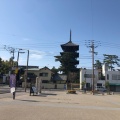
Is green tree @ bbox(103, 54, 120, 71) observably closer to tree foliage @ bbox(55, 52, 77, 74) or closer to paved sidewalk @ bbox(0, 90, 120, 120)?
tree foliage @ bbox(55, 52, 77, 74)

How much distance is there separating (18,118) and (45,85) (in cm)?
7422

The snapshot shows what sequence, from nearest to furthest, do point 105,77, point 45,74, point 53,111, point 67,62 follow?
1. point 53,111
2. point 67,62
3. point 105,77
4. point 45,74

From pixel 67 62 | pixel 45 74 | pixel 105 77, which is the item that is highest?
pixel 67 62

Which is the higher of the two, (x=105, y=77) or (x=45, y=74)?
(x=45, y=74)

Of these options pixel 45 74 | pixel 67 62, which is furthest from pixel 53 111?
pixel 45 74

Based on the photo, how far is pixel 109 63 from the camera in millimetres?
111812

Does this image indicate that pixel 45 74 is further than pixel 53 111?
Yes

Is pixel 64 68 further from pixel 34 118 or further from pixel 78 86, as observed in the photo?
pixel 34 118

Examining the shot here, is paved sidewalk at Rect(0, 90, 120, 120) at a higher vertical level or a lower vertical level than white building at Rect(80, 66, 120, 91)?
lower

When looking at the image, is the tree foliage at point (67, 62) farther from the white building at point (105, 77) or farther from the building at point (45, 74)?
the building at point (45, 74)

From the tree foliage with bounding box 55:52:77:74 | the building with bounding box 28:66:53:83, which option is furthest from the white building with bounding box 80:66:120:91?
the building with bounding box 28:66:53:83

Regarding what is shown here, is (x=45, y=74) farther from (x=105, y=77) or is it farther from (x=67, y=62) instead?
(x=105, y=77)

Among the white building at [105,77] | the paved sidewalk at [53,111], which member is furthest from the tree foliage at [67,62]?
the paved sidewalk at [53,111]

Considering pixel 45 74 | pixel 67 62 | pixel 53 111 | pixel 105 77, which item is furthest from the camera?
pixel 45 74
